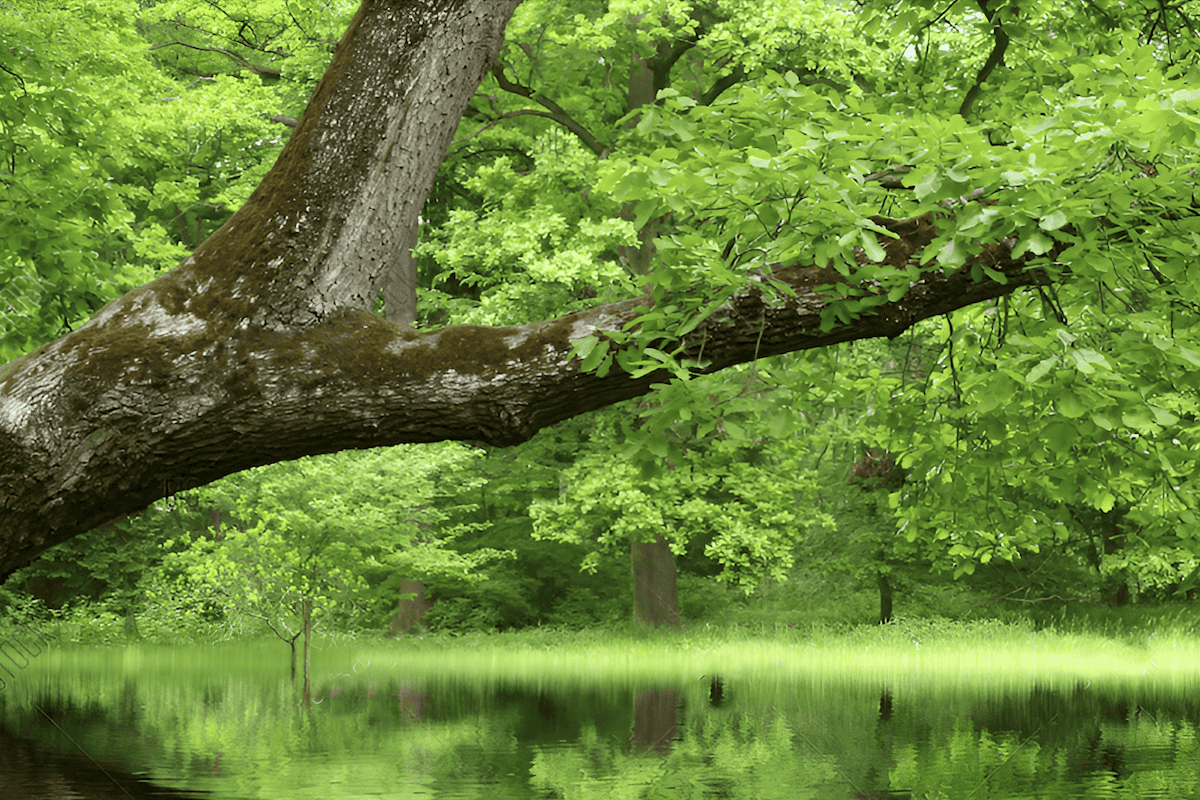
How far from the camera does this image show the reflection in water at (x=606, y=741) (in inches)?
343

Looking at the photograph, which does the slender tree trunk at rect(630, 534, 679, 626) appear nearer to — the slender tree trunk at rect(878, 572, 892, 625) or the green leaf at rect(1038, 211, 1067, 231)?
the slender tree trunk at rect(878, 572, 892, 625)

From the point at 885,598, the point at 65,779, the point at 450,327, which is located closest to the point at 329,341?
the point at 450,327

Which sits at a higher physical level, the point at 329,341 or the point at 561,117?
the point at 561,117

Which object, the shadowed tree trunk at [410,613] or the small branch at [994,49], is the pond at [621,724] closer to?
the shadowed tree trunk at [410,613]

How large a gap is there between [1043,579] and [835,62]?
1276 cm

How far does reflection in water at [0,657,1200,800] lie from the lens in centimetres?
871

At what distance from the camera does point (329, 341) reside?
3873mm

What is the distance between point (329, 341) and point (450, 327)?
44 centimetres

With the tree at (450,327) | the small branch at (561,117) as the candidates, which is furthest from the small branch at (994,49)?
the small branch at (561,117)

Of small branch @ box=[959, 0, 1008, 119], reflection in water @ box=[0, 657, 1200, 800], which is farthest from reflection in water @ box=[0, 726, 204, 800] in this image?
small branch @ box=[959, 0, 1008, 119]

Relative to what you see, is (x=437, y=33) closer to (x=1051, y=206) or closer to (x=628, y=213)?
(x=1051, y=206)

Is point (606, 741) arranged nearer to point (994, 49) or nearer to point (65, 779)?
point (65, 779)

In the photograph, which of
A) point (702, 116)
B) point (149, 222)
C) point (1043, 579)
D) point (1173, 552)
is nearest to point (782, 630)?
point (1043, 579)

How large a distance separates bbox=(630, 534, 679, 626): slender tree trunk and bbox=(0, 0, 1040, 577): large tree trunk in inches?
644
